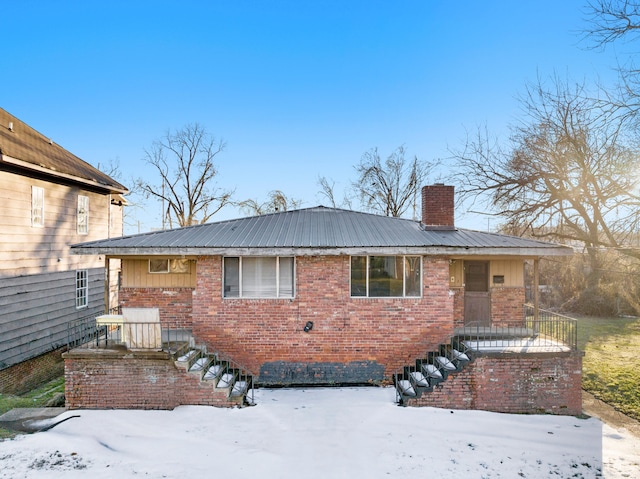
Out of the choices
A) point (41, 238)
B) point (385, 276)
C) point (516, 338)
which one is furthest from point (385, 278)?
point (41, 238)

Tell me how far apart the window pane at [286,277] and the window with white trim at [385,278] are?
163cm

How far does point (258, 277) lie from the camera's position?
9.28m

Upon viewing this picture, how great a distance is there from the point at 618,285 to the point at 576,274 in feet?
7.23

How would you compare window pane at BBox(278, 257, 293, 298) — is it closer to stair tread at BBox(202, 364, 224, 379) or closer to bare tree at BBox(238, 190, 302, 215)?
stair tread at BBox(202, 364, 224, 379)

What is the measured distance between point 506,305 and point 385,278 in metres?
3.93

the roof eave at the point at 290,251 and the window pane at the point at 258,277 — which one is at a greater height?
the roof eave at the point at 290,251

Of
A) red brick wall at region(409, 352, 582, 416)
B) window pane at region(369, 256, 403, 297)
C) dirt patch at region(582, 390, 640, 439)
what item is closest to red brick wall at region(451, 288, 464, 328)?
window pane at region(369, 256, 403, 297)

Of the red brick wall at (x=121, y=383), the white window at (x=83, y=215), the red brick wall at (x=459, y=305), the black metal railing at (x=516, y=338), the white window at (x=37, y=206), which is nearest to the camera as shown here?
the red brick wall at (x=121, y=383)

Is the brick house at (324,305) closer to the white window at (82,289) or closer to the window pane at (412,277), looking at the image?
the window pane at (412,277)

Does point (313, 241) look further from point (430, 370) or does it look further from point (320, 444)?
point (320, 444)

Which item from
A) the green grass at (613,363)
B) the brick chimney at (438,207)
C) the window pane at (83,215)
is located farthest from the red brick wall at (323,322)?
the window pane at (83,215)

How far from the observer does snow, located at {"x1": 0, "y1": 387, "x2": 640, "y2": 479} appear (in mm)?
5680

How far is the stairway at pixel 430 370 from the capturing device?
795 centimetres

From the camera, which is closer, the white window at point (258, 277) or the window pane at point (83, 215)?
the white window at point (258, 277)
